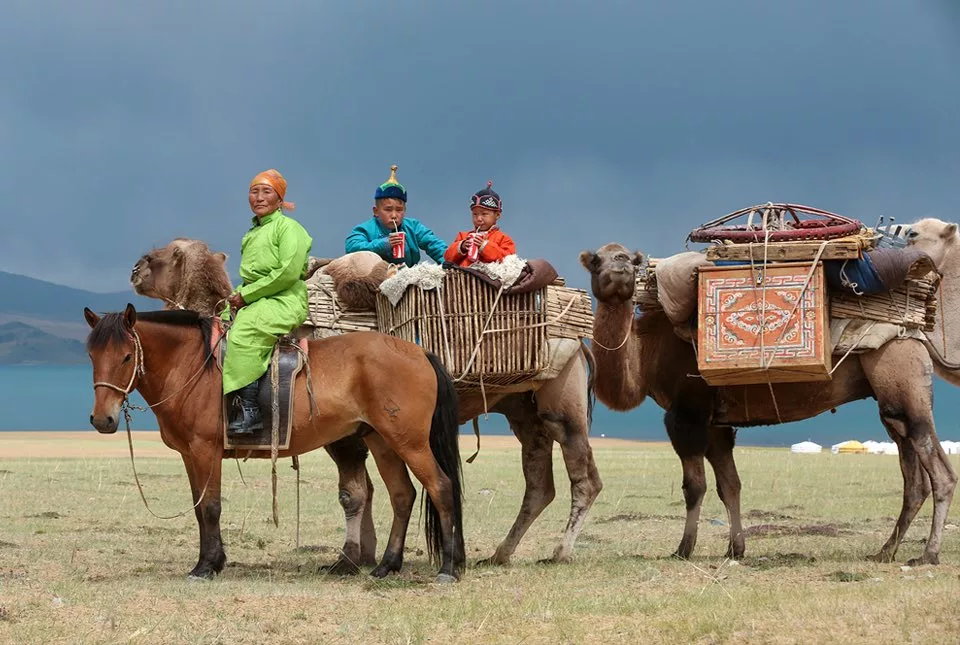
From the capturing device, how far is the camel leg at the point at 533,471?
11.2 meters

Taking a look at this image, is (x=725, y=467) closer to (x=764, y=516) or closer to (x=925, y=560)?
(x=925, y=560)

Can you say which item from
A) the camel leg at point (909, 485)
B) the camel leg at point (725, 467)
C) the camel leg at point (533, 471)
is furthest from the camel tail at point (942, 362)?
the camel leg at point (533, 471)

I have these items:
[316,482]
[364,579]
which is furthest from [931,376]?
[316,482]

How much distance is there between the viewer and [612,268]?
35.5 feet

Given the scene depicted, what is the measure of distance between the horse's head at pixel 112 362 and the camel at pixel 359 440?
3.95 feet

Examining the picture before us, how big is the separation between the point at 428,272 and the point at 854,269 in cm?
358

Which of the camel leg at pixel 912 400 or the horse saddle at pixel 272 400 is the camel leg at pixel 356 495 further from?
the camel leg at pixel 912 400

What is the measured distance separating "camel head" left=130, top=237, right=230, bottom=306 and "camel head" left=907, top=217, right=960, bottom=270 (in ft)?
20.9

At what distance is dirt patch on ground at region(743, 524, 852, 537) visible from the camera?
13.4 m

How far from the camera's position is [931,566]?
984cm

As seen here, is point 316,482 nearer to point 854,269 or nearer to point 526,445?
point 526,445

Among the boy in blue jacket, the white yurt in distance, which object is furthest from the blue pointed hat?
the white yurt in distance

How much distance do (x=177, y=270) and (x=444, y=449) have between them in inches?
113

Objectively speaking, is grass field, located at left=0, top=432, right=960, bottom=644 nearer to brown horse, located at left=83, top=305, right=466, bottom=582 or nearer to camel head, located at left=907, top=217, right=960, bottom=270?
brown horse, located at left=83, top=305, right=466, bottom=582
